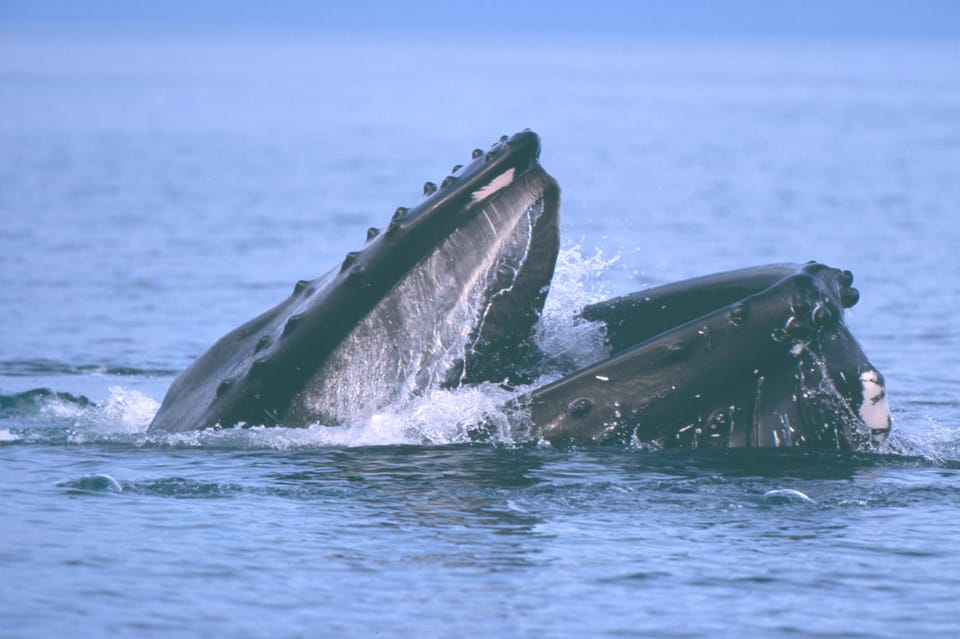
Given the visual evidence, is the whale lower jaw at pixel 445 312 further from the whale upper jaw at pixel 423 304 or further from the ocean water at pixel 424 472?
the ocean water at pixel 424 472

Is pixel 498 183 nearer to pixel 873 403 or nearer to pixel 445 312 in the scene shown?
pixel 445 312

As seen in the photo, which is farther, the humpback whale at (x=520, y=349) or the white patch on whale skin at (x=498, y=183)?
the white patch on whale skin at (x=498, y=183)

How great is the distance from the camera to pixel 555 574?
6.93m

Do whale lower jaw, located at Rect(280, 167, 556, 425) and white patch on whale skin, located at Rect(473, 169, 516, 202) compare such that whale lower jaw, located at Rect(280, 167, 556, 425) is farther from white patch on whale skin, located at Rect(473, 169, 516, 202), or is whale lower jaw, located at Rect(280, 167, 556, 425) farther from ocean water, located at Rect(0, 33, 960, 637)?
ocean water, located at Rect(0, 33, 960, 637)

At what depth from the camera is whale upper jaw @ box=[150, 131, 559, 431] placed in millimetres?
8344

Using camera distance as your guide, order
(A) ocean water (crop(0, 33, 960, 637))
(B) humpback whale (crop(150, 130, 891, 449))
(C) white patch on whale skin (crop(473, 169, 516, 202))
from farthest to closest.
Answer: (C) white patch on whale skin (crop(473, 169, 516, 202)) → (B) humpback whale (crop(150, 130, 891, 449)) → (A) ocean water (crop(0, 33, 960, 637))

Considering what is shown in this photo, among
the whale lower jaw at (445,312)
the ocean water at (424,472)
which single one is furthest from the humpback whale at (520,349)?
the ocean water at (424,472)

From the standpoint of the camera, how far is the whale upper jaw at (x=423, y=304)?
27.4 ft

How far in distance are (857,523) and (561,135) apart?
44.0 meters

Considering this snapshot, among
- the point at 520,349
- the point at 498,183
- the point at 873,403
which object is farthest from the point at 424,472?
the point at 873,403

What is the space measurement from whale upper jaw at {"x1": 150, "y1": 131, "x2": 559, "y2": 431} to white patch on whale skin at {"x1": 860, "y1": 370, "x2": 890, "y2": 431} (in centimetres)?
161

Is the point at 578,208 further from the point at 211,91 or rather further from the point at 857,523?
the point at 211,91

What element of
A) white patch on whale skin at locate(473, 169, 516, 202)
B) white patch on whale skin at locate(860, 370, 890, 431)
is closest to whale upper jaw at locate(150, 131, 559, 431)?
white patch on whale skin at locate(473, 169, 516, 202)

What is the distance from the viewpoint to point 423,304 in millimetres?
8469
